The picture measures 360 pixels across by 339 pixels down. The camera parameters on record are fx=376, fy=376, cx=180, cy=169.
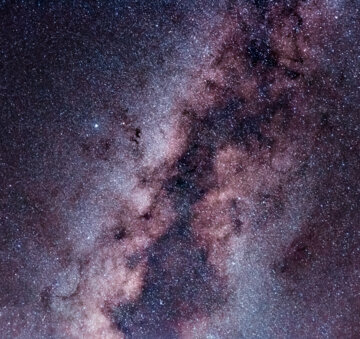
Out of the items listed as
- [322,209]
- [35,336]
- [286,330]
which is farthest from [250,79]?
[35,336]

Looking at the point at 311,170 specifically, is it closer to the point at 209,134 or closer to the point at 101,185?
the point at 209,134

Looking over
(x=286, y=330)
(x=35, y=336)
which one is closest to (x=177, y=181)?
(x=286, y=330)

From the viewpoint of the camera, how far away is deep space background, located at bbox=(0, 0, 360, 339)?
3365 mm

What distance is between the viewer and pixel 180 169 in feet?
11.3

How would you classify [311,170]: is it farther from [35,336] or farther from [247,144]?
[35,336]

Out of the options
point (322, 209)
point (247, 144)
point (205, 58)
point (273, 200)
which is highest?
point (205, 58)

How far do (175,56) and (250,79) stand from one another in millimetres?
705

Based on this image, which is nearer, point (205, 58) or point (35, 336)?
point (205, 58)

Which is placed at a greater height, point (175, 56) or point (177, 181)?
point (175, 56)

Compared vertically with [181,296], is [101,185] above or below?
above

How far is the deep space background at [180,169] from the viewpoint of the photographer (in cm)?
337

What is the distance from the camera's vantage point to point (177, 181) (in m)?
3.46

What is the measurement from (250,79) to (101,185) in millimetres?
1670

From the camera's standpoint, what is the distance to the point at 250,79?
11.0 ft
